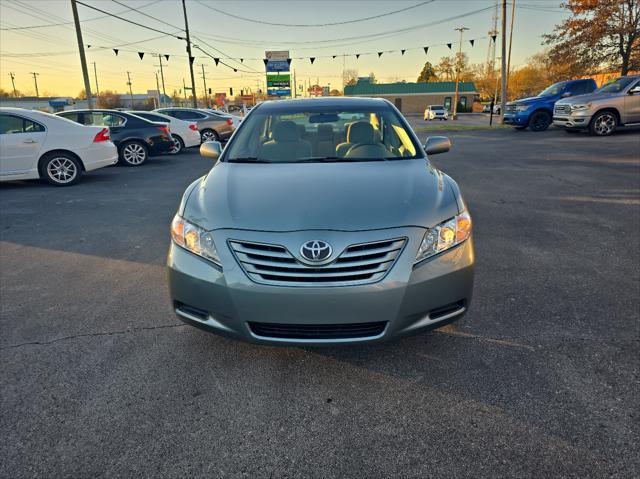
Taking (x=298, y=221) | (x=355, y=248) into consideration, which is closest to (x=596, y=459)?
(x=355, y=248)

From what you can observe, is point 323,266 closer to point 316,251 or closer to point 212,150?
point 316,251

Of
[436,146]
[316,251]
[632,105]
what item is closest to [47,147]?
[436,146]

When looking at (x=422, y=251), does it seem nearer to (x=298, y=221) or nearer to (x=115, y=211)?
(x=298, y=221)

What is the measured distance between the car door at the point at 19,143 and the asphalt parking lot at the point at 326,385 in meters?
4.63

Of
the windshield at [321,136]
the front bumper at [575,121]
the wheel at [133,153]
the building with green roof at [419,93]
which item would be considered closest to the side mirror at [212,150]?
the windshield at [321,136]

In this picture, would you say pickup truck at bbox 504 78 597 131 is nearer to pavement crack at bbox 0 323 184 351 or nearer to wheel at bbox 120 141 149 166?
wheel at bbox 120 141 149 166

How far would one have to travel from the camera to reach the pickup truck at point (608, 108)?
47.8 ft

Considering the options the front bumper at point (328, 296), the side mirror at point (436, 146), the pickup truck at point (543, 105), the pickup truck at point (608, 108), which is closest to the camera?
the front bumper at point (328, 296)

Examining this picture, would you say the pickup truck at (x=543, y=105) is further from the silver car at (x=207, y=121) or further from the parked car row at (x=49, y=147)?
the parked car row at (x=49, y=147)

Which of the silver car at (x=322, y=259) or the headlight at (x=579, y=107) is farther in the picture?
the headlight at (x=579, y=107)

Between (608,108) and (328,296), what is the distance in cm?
1696

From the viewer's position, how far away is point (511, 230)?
5.31 meters

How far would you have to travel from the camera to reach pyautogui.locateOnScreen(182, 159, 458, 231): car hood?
2309 millimetres

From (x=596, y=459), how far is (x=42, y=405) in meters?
2.76
